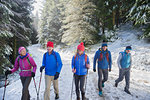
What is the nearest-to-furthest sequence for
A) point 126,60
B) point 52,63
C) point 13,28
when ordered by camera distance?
point 52,63 < point 126,60 < point 13,28

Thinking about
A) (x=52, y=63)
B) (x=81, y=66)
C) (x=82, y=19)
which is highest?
(x=82, y=19)

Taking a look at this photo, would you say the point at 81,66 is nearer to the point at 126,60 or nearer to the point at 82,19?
the point at 126,60

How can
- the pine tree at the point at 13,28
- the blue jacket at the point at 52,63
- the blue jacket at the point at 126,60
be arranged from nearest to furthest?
the blue jacket at the point at 52,63 → the blue jacket at the point at 126,60 → the pine tree at the point at 13,28

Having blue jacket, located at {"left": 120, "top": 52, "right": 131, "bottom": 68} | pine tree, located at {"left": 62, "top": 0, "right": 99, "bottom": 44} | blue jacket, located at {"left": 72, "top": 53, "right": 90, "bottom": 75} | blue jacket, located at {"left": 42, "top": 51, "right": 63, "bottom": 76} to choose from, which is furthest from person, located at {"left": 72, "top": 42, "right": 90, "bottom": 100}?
pine tree, located at {"left": 62, "top": 0, "right": 99, "bottom": 44}

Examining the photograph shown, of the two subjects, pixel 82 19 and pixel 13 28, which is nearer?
pixel 13 28

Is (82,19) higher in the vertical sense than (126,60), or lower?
higher

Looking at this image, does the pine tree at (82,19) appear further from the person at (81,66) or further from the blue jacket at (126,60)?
the person at (81,66)

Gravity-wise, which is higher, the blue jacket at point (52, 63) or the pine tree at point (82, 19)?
the pine tree at point (82, 19)

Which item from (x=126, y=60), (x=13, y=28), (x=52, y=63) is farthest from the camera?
(x=13, y=28)

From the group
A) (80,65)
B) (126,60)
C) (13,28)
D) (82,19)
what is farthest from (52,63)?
(82,19)

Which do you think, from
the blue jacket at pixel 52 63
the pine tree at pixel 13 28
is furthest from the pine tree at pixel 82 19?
the blue jacket at pixel 52 63

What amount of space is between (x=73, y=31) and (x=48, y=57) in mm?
13031

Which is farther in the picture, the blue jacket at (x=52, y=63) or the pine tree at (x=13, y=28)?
the pine tree at (x=13, y=28)

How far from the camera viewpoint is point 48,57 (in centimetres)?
395
